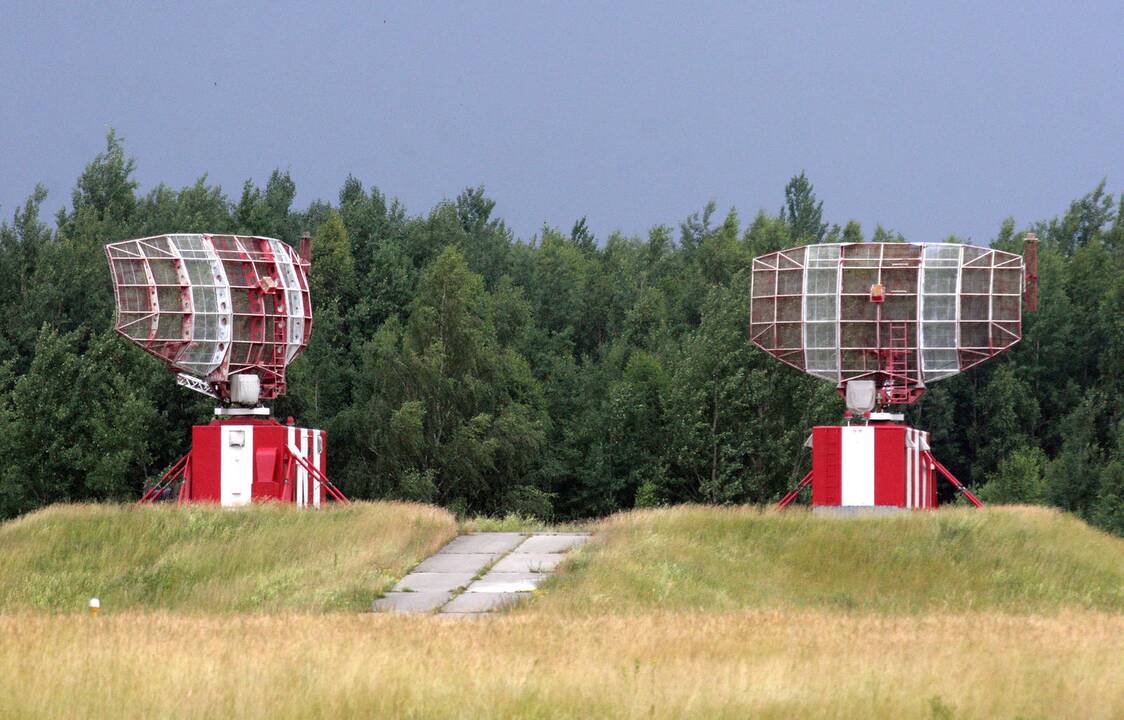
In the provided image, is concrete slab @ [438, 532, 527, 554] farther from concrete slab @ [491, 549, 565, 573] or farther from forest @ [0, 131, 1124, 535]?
forest @ [0, 131, 1124, 535]

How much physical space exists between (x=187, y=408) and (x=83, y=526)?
117 feet

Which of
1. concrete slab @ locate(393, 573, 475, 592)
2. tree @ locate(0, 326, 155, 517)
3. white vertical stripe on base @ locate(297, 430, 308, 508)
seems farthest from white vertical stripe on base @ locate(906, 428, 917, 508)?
tree @ locate(0, 326, 155, 517)

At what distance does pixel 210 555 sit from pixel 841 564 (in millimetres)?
12148

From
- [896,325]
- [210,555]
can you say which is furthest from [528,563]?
[896,325]

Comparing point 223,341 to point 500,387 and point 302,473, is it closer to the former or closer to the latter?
point 302,473

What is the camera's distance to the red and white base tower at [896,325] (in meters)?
39.3

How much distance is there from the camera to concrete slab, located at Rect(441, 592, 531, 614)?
24.9m

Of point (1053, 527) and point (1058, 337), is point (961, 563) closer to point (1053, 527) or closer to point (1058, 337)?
point (1053, 527)

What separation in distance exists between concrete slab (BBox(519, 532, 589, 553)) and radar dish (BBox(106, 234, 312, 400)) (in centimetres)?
1078

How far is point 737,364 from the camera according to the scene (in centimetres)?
7194

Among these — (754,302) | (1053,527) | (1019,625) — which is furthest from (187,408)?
(1019,625)

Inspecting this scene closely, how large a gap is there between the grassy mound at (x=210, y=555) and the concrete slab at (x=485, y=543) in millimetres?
330

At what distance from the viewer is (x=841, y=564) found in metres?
30.2

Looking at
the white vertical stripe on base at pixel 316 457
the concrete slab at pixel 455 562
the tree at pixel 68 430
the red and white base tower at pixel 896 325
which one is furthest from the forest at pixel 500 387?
the concrete slab at pixel 455 562
